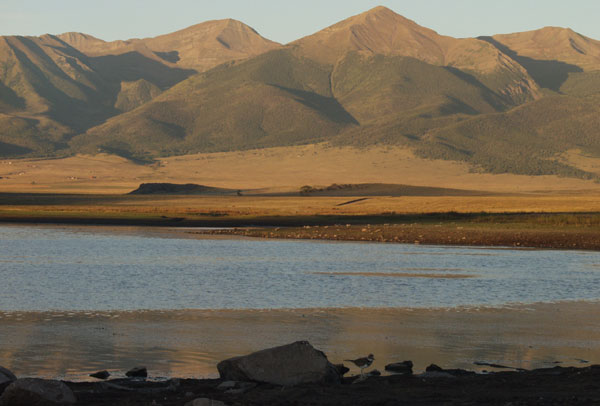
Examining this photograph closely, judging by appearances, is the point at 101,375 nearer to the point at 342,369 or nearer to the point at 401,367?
the point at 342,369

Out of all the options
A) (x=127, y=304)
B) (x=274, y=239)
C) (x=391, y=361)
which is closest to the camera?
(x=391, y=361)

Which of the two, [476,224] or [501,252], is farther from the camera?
[476,224]

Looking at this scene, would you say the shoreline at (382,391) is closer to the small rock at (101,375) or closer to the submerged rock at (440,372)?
the submerged rock at (440,372)

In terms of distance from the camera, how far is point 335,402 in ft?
52.0

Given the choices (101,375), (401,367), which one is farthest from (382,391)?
(101,375)

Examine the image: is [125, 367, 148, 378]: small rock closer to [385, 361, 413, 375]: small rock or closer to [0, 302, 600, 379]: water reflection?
[0, 302, 600, 379]: water reflection

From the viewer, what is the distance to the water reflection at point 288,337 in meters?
20.6

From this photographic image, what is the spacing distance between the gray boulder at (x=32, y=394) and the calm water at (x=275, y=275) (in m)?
13.6

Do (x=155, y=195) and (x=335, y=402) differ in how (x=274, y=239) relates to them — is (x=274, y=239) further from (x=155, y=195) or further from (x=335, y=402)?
(x=155, y=195)

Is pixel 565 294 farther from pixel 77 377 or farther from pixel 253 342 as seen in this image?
pixel 77 377

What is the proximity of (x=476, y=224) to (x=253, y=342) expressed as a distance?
178 ft

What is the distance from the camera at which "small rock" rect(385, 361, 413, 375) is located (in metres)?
19.3

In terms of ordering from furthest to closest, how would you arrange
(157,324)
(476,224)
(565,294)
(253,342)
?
(476,224), (565,294), (157,324), (253,342)

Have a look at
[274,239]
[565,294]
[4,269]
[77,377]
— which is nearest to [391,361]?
[77,377]
